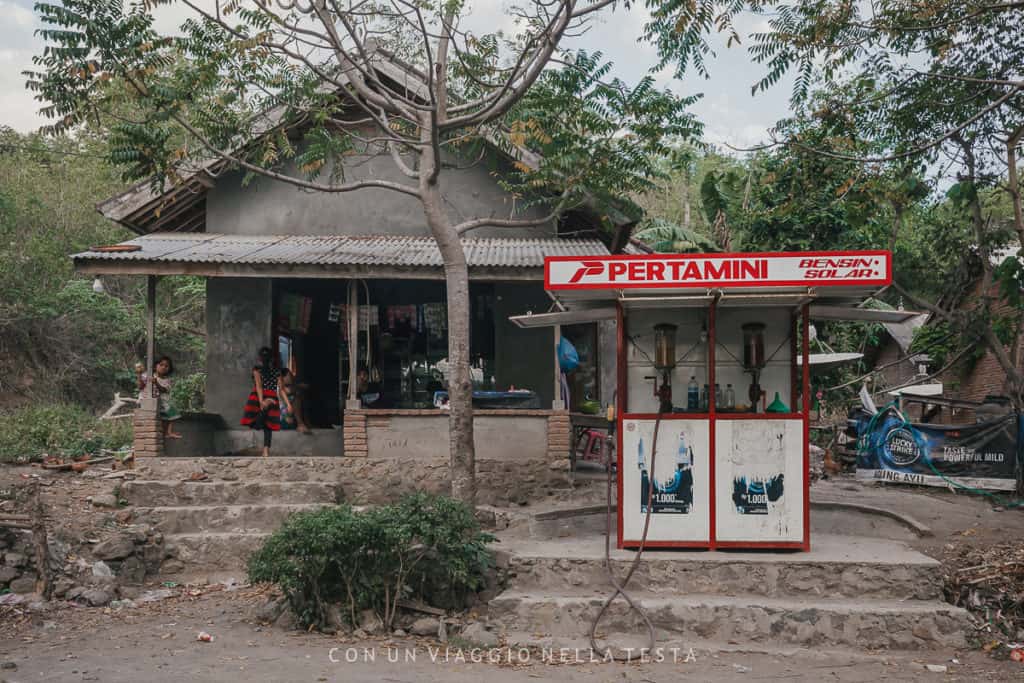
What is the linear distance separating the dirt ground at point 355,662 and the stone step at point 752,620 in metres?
0.18

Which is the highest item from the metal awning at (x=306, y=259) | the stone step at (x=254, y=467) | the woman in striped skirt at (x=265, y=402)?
the metal awning at (x=306, y=259)

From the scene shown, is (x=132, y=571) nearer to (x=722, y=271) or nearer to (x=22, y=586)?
(x=22, y=586)

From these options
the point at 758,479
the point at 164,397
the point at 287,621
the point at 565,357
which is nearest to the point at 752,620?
the point at 758,479

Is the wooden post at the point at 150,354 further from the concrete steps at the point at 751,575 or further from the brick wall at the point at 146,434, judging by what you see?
the concrete steps at the point at 751,575

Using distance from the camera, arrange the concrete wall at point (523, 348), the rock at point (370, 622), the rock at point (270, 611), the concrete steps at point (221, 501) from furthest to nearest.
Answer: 1. the concrete wall at point (523, 348)
2. the concrete steps at point (221, 501)
3. the rock at point (270, 611)
4. the rock at point (370, 622)

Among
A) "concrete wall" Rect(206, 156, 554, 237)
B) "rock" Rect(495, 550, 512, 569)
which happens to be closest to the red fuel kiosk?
"rock" Rect(495, 550, 512, 569)

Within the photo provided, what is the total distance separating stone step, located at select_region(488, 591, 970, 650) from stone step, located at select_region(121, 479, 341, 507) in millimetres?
4289

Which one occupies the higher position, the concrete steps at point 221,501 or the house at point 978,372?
the house at point 978,372

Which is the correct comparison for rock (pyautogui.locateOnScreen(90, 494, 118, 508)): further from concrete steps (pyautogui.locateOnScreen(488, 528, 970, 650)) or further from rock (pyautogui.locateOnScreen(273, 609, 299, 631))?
concrete steps (pyautogui.locateOnScreen(488, 528, 970, 650))

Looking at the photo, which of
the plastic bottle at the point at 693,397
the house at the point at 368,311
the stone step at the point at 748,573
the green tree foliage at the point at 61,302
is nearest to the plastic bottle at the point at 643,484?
the stone step at the point at 748,573

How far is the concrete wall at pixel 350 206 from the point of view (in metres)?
13.5

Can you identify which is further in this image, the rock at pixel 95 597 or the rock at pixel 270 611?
the rock at pixel 95 597

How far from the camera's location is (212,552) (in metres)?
10.3

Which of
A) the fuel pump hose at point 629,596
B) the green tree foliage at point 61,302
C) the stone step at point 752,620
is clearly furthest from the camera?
the green tree foliage at point 61,302
